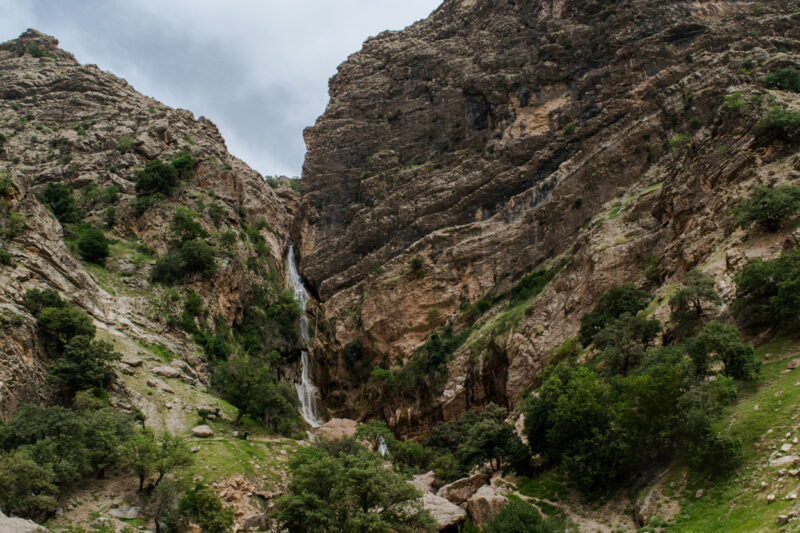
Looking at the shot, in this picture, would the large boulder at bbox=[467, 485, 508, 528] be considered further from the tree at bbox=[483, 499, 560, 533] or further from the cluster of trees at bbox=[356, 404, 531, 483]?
the cluster of trees at bbox=[356, 404, 531, 483]

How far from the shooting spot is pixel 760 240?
3127 cm

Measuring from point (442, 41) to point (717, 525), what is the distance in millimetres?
96324

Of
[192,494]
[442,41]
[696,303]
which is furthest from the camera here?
[442,41]

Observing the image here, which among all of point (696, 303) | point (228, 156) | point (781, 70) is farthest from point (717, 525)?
point (228, 156)

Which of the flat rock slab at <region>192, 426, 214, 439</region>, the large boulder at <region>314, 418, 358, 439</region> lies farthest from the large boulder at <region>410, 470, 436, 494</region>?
the flat rock slab at <region>192, 426, 214, 439</region>

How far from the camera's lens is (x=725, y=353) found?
80.4 feet

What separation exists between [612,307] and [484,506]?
67.2 ft

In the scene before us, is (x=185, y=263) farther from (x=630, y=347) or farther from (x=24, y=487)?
(x=630, y=347)

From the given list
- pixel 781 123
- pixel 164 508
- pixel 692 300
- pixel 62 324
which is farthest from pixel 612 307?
pixel 62 324

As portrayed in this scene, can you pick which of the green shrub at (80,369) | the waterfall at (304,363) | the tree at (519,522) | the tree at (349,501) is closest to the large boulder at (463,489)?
the tree at (349,501)

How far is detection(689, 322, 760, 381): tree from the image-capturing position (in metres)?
24.0

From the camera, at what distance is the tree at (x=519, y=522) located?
77.3ft

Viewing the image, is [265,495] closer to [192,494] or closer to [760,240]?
[192,494]

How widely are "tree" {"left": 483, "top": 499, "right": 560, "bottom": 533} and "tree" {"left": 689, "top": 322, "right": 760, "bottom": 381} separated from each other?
1043 cm
